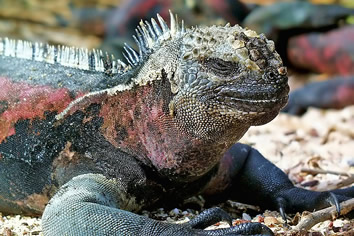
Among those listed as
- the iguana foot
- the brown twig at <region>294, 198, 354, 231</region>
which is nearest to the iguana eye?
the iguana foot

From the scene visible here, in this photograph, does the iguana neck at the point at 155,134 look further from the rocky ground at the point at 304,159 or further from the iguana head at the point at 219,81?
the rocky ground at the point at 304,159

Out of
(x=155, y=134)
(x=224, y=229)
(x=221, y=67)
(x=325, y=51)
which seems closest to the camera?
(x=224, y=229)

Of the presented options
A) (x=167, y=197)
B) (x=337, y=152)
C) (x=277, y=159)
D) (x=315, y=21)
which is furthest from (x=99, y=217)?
(x=315, y=21)

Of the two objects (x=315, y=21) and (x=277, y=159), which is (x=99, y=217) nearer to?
(x=277, y=159)

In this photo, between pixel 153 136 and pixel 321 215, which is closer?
pixel 321 215

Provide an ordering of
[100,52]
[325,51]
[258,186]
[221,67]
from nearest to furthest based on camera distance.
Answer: [221,67] → [100,52] → [258,186] → [325,51]

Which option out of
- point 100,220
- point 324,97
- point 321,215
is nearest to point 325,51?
point 324,97

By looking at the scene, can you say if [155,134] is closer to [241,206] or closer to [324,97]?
[241,206]

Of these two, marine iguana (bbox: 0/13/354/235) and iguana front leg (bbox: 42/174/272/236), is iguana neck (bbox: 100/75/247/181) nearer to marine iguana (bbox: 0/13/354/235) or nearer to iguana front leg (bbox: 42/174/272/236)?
marine iguana (bbox: 0/13/354/235)
